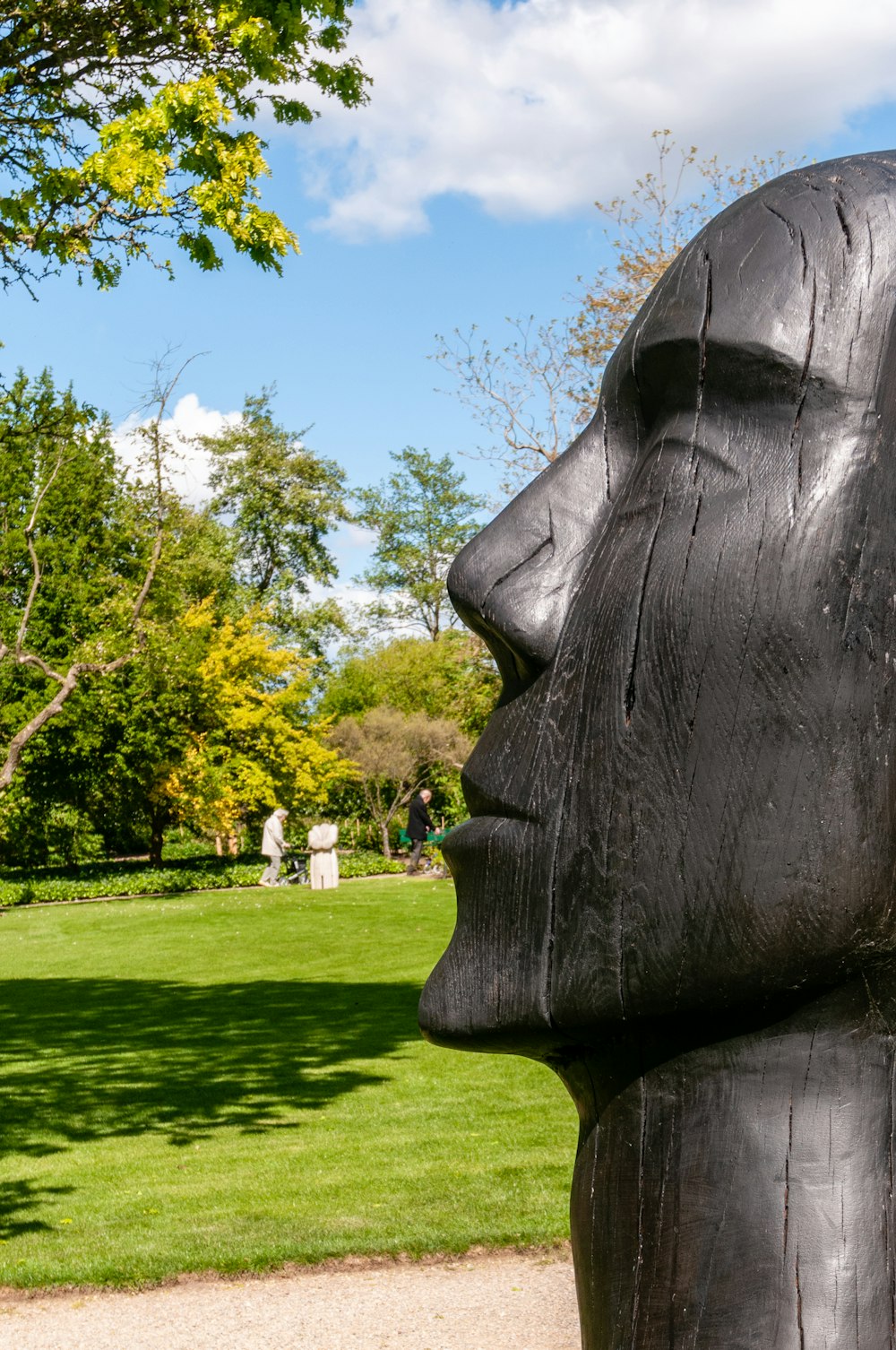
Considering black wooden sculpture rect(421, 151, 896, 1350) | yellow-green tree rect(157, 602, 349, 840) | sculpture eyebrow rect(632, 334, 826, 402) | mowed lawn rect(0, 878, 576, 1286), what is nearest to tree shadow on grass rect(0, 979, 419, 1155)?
mowed lawn rect(0, 878, 576, 1286)

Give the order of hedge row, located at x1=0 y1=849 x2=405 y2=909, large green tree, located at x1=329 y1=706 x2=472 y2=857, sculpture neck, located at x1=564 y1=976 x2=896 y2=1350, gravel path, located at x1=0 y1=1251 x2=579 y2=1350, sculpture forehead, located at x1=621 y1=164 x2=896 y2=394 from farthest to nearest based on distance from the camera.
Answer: large green tree, located at x1=329 y1=706 x2=472 y2=857 < hedge row, located at x1=0 y1=849 x2=405 y2=909 < gravel path, located at x1=0 y1=1251 x2=579 y2=1350 < sculpture forehead, located at x1=621 y1=164 x2=896 y2=394 < sculpture neck, located at x1=564 y1=976 x2=896 y2=1350

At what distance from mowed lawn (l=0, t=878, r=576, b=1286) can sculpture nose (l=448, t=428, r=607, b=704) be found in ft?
17.5

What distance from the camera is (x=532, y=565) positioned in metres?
1.53

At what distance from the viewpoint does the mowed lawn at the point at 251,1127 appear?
633 centimetres

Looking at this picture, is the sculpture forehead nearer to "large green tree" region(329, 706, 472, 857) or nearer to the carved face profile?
the carved face profile

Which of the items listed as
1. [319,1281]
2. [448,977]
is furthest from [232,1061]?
[448,977]

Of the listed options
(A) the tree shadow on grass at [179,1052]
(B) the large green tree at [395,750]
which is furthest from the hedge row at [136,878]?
(A) the tree shadow on grass at [179,1052]

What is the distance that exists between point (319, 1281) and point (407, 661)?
1432 inches

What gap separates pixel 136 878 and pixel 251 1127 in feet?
62.6

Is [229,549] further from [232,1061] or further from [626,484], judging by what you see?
[626,484]

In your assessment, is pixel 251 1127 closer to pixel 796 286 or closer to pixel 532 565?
pixel 532 565

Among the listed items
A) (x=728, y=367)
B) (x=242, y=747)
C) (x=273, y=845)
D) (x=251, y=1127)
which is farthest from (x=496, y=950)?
(x=242, y=747)

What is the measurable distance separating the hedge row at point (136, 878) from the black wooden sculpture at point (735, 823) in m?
25.0

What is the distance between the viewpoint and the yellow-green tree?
94.3ft
